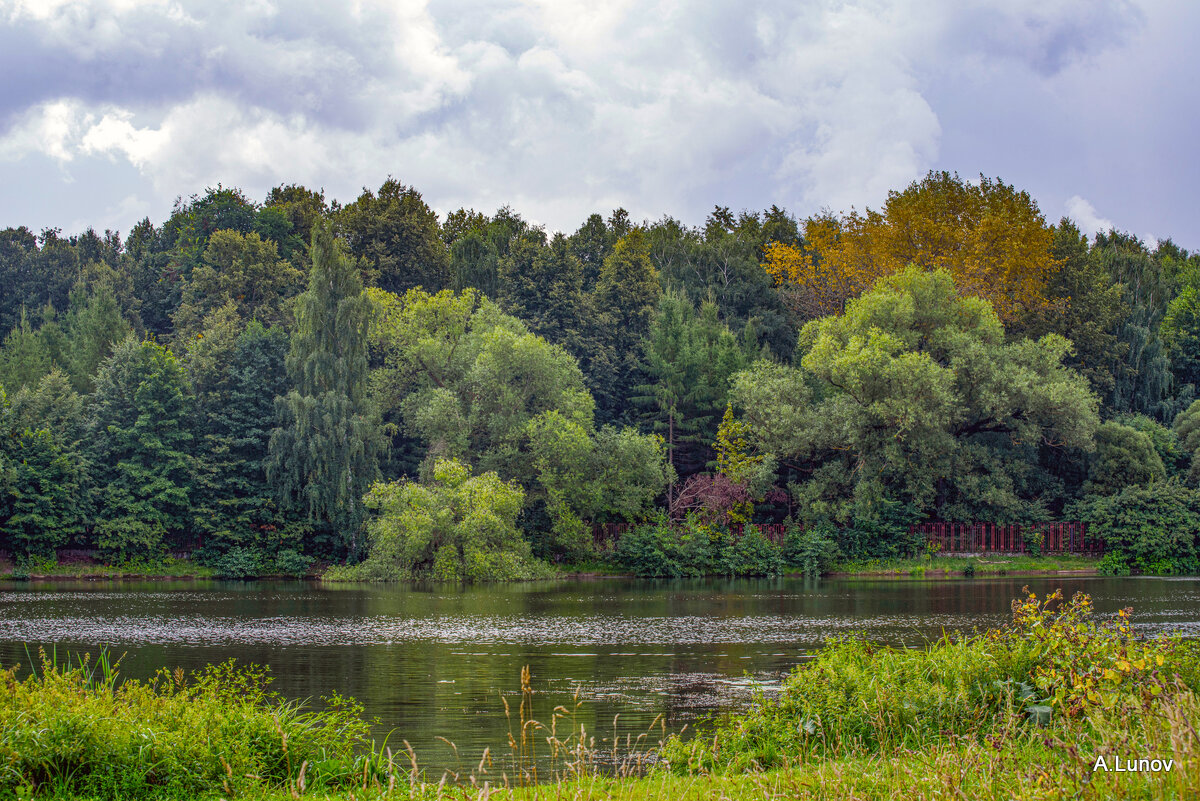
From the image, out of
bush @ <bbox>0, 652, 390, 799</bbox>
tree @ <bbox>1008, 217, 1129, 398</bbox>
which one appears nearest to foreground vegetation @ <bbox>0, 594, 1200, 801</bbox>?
bush @ <bbox>0, 652, 390, 799</bbox>

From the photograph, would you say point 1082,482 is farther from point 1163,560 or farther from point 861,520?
point 861,520

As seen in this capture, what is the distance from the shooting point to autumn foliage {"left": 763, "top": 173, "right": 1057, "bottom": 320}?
174 feet

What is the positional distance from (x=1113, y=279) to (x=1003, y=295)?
50.9 feet

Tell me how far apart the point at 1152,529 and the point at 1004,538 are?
20.1ft

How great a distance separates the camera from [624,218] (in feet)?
262

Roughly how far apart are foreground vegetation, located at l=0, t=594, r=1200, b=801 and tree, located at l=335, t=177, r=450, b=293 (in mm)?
56283

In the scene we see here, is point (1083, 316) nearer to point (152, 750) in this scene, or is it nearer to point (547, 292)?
point (547, 292)

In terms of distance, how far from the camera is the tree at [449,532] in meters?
43.2

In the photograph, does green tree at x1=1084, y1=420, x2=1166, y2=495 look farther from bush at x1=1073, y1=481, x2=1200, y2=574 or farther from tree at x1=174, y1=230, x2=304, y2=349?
tree at x1=174, y1=230, x2=304, y2=349

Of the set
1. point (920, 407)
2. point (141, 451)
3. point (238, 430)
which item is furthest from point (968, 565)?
point (141, 451)

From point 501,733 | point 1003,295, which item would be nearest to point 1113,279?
point 1003,295

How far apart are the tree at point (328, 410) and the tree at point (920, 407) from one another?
1820cm

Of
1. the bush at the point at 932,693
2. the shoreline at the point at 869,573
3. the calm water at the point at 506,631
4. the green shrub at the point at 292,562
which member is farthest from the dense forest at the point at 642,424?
the bush at the point at 932,693

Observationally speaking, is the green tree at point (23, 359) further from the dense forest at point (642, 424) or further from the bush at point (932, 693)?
the bush at point (932, 693)
